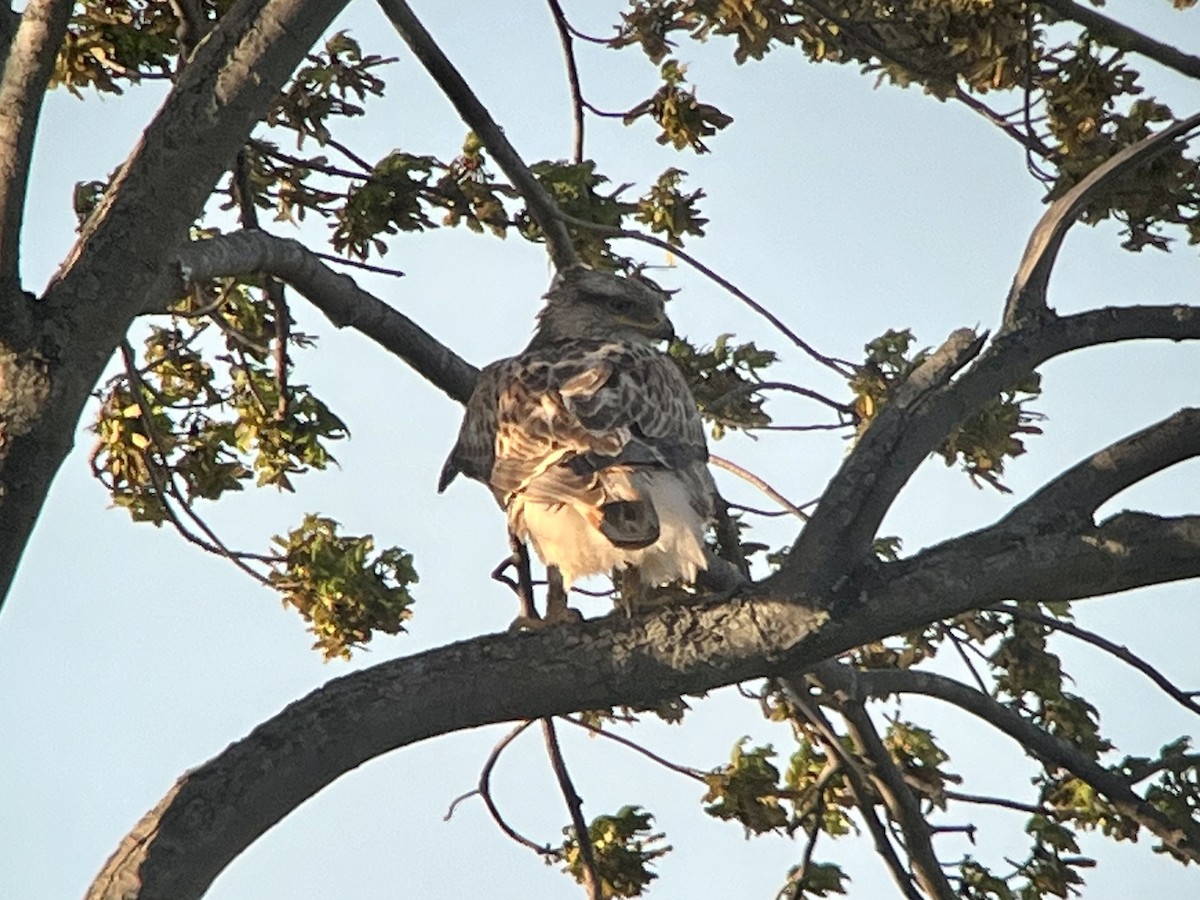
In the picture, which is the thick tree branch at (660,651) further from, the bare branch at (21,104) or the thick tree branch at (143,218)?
the bare branch at (21,104)

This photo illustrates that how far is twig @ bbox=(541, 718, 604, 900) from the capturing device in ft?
18.2

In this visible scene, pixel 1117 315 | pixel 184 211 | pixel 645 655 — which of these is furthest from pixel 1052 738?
pixel 184 211

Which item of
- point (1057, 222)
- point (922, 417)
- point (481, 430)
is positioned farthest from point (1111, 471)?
point (481, 430)

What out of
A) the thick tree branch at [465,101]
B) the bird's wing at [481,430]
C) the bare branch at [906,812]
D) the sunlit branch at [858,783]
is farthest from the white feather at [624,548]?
the thick tree branch at [465,101]

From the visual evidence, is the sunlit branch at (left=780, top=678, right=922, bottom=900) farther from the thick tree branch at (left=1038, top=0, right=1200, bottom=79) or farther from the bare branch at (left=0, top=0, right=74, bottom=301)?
the bare branch at (left=0, top=0, right=74, bottom=301)

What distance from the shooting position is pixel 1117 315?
4.88 metres

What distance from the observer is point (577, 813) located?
5605 millimetres

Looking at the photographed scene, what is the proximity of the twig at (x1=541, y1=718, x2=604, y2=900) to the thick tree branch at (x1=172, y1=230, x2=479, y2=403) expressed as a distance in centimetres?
129

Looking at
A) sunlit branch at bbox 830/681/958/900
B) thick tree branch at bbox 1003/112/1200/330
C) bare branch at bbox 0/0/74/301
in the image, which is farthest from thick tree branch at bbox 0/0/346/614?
sunlit branch at bbox 830/681/958/900

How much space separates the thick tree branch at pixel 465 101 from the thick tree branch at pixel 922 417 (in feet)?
5.46

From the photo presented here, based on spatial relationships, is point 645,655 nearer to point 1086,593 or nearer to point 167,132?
point 1086,593

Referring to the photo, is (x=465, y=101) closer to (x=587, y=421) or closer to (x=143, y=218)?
(x=587, y=421)

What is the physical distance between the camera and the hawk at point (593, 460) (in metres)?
5.10

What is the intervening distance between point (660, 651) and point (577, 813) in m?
1.50
